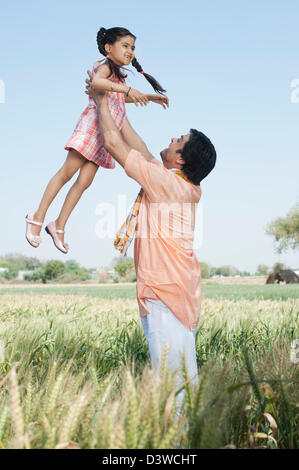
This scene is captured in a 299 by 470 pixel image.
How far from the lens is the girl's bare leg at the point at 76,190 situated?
137 inches

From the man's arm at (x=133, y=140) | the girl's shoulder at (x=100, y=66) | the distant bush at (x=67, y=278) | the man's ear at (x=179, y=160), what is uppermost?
the girl's shoulder at (x=100, y=66)

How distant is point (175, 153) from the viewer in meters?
3.02

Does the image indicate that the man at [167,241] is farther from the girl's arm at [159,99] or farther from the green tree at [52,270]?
the green tree at [52,270]

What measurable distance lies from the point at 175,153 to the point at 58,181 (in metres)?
1.08

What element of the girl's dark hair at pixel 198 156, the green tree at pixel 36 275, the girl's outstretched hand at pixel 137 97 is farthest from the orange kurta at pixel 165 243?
the green tree at pixel 36 275

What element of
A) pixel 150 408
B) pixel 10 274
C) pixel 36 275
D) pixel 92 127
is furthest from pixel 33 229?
pixel 10 274

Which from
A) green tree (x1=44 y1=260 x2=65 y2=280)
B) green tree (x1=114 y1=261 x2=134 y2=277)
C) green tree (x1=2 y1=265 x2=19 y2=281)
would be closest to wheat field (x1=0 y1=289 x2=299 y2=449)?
green tree (x1=114 y1=261 x2=134 y2=277)

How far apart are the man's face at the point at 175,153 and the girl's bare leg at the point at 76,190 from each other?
65cm

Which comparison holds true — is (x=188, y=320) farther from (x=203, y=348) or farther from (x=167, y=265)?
(x=203, y=348)

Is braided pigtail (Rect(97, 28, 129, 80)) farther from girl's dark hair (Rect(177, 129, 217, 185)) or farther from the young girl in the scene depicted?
girl's dark hair (Rect(177, 129, 217, 185))

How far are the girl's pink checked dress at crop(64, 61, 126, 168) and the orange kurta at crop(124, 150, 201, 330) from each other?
0.45 metres

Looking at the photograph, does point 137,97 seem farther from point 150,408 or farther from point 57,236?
point 150,408

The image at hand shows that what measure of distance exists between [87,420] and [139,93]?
6.86 ft
